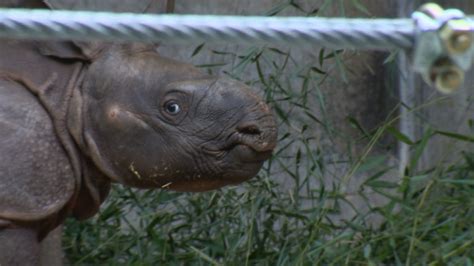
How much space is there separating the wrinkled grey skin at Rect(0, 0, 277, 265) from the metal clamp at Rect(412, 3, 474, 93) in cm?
186

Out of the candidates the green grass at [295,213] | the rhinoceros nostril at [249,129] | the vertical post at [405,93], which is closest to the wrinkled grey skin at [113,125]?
the rhinoceros nostril at [249,129]

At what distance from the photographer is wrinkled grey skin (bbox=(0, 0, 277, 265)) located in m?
3.53

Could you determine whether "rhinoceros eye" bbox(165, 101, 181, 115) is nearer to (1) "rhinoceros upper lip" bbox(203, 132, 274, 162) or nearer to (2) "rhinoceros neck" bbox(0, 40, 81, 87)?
(1) "rhinoceros upper lip" bbox(203, 132, 274, 162)

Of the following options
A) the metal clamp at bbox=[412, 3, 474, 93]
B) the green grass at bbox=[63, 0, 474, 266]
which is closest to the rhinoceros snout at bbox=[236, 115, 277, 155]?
the green grass at bbox=[63, 0, 474, 266]

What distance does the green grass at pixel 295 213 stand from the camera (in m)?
4.11

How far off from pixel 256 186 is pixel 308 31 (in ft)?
9.04

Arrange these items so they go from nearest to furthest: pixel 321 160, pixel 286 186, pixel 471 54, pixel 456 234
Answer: pixel 471 54 → pixel 456 234 → pixel 321 160 → pixel 286 186

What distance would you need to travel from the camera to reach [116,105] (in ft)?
11.9

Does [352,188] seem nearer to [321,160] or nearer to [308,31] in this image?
[321,160]

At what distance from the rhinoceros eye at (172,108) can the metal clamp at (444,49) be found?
6.45 ft

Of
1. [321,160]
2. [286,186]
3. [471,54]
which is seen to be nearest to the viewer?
[471,54]

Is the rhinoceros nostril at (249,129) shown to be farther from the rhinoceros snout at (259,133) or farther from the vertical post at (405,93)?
the vertical post at (405,93)

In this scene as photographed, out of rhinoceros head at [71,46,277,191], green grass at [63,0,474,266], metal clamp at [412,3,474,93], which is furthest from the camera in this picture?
green grass at [63,0,474,266]

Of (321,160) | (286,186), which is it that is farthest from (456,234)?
(286,186)
